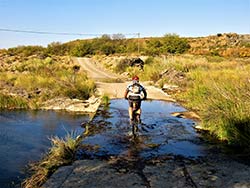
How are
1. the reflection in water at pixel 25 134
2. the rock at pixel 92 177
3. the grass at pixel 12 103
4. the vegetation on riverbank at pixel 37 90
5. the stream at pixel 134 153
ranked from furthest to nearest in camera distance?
the vegetation on riverbank at pixel 37 90, the grass at pixel 12 103, the reflection in water at pixel 25 134, the stream at pixel 134 153, the rock at pixel 92 177

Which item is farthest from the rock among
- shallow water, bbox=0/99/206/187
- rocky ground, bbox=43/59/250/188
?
shallow water, bbox=0/99/206/187

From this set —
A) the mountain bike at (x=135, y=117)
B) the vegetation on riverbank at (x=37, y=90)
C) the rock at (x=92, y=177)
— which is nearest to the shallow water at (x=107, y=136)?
the mountain bike at (x=135, y=117)

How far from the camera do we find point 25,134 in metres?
14.8

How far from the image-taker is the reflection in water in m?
10.6

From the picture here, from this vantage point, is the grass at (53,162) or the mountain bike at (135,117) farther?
the mountain bike at (135,117)

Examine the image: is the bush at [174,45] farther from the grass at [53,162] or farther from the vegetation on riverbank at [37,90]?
the grass at [53,162]

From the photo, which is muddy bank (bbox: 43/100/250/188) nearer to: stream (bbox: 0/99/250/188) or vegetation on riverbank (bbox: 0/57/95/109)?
stream (bbox: 0/99/250/188)

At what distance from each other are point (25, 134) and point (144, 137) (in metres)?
6.00

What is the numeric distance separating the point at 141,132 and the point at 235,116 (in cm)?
266

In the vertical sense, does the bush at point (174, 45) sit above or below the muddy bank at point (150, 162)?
above

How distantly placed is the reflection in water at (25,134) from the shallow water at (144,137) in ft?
6.17

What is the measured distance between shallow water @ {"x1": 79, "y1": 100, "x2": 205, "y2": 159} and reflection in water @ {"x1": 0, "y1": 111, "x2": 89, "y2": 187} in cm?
188

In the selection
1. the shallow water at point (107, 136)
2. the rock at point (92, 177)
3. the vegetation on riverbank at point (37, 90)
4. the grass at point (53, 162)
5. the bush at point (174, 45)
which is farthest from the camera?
the bush at point (174, 45)

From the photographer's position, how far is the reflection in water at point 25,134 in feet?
34.8
